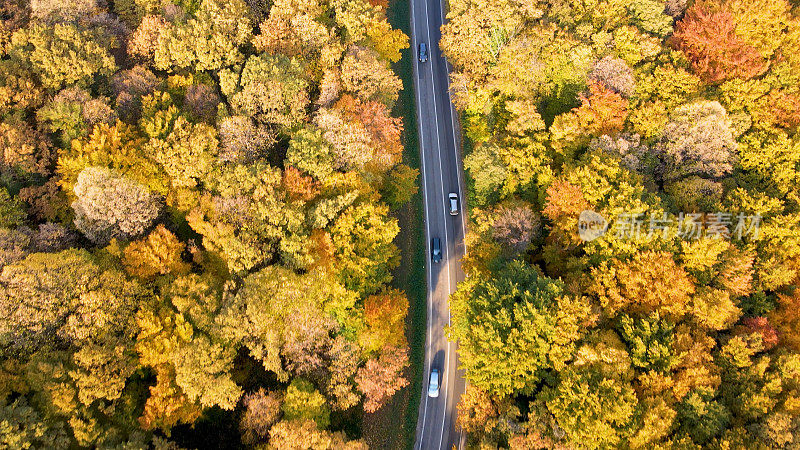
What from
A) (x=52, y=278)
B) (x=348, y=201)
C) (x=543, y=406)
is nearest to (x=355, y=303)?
(x=348, y=201)

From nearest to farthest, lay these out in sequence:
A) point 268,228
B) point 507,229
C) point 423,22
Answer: point 268,228, point 507,229, point 423,22

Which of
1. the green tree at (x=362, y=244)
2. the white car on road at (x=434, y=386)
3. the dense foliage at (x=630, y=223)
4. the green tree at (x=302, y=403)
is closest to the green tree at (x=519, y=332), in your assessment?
the dense foliage at (x=630, y=223)

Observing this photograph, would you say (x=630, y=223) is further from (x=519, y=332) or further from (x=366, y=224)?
(x=366, y=224)

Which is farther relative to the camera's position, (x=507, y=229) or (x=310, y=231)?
(x=507, y=229)

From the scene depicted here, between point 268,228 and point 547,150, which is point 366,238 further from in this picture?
point 547,150

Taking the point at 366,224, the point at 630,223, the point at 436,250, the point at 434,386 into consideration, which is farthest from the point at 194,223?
the point at 630,223

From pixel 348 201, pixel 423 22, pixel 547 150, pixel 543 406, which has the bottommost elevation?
pixel 543 406
